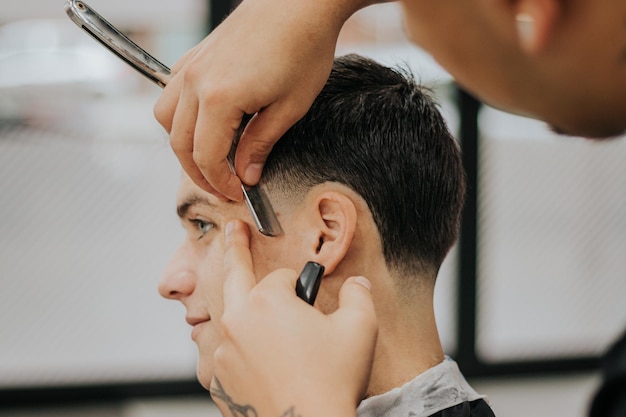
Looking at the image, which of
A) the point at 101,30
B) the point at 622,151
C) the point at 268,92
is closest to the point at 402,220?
the point at 268,92

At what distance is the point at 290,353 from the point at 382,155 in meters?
0.55

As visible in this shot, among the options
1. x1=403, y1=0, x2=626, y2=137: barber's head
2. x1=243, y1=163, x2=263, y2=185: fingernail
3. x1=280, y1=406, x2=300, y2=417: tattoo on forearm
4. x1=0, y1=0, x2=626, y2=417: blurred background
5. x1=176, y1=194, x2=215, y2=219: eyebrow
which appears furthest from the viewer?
x1=0, y1=0, x2=626, y2=417: blurred background

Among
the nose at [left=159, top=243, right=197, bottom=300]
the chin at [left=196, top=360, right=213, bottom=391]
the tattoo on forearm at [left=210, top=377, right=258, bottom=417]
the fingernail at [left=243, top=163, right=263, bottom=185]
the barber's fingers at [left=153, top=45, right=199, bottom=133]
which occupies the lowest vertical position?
the tattoo on forearm at [left=210, top=377, right=258, bottom=417]

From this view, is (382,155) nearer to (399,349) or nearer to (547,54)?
(399,349)

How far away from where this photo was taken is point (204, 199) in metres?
1.42

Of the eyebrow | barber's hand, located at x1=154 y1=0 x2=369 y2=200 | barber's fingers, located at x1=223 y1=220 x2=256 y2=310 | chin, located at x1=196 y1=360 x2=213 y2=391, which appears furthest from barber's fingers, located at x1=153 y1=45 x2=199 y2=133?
chin, located at x1=196 y1=360 x2=213 y2=391

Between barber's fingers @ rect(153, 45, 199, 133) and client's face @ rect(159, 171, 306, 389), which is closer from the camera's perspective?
barber's fingers @ rect(153, 45, 199, 133)

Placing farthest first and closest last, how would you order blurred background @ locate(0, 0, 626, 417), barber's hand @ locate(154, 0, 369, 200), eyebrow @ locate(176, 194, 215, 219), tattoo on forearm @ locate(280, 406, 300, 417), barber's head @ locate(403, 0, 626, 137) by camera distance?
1. blurred background @ locate(0, 0, 626, 417)
2. eyebrow @ locate(176, 194, 215, 219)
3. barber's hand @ locate(154, 0, 369, 200)
4. tattoo on forearm @ locate(280, 406, 300, 417)
5. barber's head @ locate(403, 0, 626, 137)

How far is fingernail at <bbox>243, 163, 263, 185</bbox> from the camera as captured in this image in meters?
1.19

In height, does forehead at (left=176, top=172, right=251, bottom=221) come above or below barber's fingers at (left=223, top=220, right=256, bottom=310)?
above

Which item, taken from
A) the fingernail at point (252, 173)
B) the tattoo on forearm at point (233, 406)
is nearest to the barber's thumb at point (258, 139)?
the fingernail at point (252, 173)

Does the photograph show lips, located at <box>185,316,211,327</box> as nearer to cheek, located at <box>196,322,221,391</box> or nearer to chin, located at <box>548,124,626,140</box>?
cheek, located at <box>196,322,221,391</box>

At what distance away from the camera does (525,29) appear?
59 cm

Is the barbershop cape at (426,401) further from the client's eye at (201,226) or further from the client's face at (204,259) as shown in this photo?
the client's eye at (201,226)
